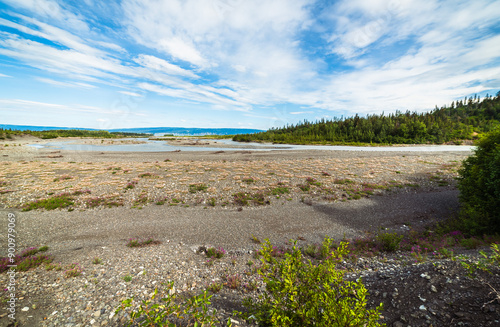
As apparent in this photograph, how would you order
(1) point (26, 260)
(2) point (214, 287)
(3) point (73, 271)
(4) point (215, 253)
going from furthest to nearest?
(4) point (215, 253) → (1) point (26, 260) → (3) point (73, 271) → (2) point (214, 287)

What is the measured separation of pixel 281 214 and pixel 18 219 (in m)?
20.6

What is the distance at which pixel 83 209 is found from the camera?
16.7 m

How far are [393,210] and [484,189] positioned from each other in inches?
235

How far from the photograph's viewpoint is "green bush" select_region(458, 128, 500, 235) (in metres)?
11.3

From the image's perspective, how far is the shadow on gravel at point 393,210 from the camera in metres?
15.0

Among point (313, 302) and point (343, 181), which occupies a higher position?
point (313, 302)

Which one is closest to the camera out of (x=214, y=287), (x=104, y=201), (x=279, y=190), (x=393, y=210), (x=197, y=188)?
(x=214, y=287)

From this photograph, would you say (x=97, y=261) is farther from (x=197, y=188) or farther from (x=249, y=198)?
(x=197, y=188)

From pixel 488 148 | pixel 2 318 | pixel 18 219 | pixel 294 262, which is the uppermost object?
pixel 488 148

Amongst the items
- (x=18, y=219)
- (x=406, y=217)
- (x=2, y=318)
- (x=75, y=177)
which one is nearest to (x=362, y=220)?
(x=406, y=217)

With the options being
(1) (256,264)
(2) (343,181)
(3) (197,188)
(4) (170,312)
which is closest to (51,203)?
(3) (197,188)

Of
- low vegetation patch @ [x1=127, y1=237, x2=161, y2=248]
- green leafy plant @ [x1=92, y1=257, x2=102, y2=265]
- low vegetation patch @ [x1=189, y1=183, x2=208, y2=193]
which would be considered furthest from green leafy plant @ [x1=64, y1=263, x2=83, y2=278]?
low vegetation patch @ [x1=189, y1=183, x2=208, y2=193]

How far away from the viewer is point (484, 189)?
12430 mm

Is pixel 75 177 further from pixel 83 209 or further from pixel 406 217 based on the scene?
pixel 406 217
